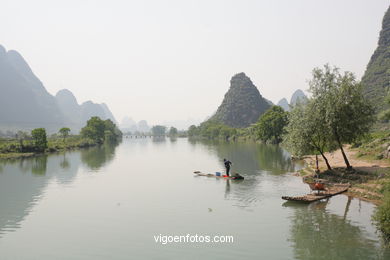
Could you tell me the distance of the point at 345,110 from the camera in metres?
39.2

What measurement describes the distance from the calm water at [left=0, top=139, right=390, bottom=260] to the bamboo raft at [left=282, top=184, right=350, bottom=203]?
62 centimetres

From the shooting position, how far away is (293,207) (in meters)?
29.3

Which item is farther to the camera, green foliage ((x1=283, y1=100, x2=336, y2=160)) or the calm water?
green foliage ((x1=283, y1=100, x2=336, y2=160))

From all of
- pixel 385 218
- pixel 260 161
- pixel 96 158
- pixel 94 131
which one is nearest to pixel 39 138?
pixel 96 158

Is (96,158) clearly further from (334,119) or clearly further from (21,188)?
(334,119)

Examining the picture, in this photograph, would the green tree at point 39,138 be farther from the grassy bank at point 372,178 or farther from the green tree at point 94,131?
the grassy bank at point 372,178

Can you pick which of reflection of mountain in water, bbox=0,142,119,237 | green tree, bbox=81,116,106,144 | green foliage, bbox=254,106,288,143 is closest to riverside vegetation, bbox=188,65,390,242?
reflection of mountain in water, bbox=0,142,119,237

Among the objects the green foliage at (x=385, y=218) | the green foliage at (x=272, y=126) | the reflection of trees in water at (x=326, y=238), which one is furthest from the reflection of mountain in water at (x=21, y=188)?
the green foliage at (x=272, y=126)

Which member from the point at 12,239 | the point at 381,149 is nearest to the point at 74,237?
the point at 12,239

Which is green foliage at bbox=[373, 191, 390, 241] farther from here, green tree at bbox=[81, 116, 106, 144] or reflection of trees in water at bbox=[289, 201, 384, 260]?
green tree at bbox=[81, 116, 106, 144]

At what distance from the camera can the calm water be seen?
2008 cm

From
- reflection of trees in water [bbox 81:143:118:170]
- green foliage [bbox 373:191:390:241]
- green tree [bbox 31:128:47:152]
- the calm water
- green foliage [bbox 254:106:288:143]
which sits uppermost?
green foliage [bbox 254:106:288:143]

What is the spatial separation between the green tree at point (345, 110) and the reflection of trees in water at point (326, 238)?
15033mm

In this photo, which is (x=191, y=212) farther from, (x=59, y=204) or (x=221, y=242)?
(x=59, y=204)
